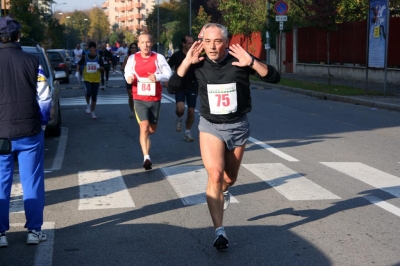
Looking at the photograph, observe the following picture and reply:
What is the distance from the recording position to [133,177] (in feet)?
32.5

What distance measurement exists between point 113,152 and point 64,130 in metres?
3.98

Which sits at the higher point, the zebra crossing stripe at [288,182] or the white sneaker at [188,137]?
the zebra crossing stripe at [288,182]

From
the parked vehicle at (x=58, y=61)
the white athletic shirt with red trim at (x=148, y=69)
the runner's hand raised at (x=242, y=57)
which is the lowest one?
the parked vehicle at (x=58, y=61)

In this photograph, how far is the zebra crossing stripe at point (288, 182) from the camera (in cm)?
851

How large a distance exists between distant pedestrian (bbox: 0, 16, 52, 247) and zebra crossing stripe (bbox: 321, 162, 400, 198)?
13.5 feet

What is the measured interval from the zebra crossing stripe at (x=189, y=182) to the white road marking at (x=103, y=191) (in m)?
0.60

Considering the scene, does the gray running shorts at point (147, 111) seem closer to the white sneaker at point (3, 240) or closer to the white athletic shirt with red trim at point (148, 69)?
the white athletic shirt with red trim at point (148, 69)

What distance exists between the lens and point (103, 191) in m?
8.91

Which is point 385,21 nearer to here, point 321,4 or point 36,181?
point 321,4

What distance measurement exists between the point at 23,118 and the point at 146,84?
4499 millimetres

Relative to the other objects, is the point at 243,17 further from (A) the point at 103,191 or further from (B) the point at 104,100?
(A) the point at 103,191

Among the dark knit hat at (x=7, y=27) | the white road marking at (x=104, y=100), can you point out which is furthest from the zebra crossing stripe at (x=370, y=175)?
the white road marking at (x=104, y=100)

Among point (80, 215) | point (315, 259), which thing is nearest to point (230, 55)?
point (315, 259)

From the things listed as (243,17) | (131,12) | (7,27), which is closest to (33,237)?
(7,27)
